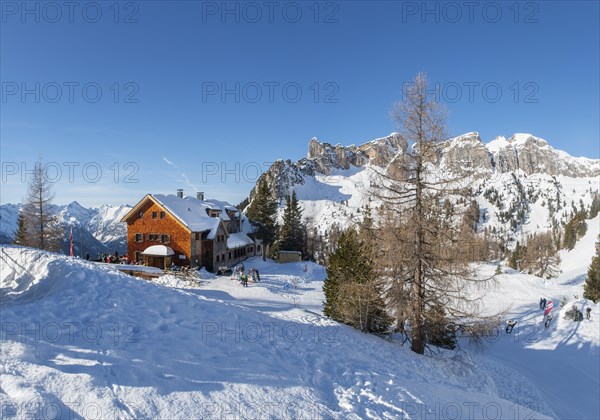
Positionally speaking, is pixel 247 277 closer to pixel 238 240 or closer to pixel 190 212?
pixel 190 212

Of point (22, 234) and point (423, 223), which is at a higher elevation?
point (423, 223)

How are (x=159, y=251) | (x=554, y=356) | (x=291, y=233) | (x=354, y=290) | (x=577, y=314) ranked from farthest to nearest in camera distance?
(x=291, y=233)
(x=159, y=251)
(x=577, y=314)
(x=554, y=356)
(x=354, y=290)

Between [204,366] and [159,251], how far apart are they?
1153 inches

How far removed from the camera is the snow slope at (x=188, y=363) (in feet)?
20.7

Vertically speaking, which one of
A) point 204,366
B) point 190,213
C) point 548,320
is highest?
point 190,213

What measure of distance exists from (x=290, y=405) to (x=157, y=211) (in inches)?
1326

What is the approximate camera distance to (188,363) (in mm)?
8094

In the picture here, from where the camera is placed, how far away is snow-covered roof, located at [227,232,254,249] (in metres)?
42.6

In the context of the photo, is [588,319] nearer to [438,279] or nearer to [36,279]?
[438,279]

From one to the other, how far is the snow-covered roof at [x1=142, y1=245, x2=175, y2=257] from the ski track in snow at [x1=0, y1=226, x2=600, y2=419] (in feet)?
65.5

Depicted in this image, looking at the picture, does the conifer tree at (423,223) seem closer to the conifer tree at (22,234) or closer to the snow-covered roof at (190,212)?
the snow-covered roof at (190,212)

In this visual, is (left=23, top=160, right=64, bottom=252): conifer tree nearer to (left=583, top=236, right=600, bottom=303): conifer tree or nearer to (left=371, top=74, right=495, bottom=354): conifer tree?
(left=371, top=74, right=495, bottom=354): conifer tree

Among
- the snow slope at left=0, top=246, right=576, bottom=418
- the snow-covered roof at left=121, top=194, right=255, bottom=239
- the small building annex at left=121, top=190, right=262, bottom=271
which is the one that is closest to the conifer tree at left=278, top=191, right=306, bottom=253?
the small building annex at left=121, top=190, right=262, bottom=271

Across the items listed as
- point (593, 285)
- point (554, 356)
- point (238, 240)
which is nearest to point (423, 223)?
point (554, 356)
